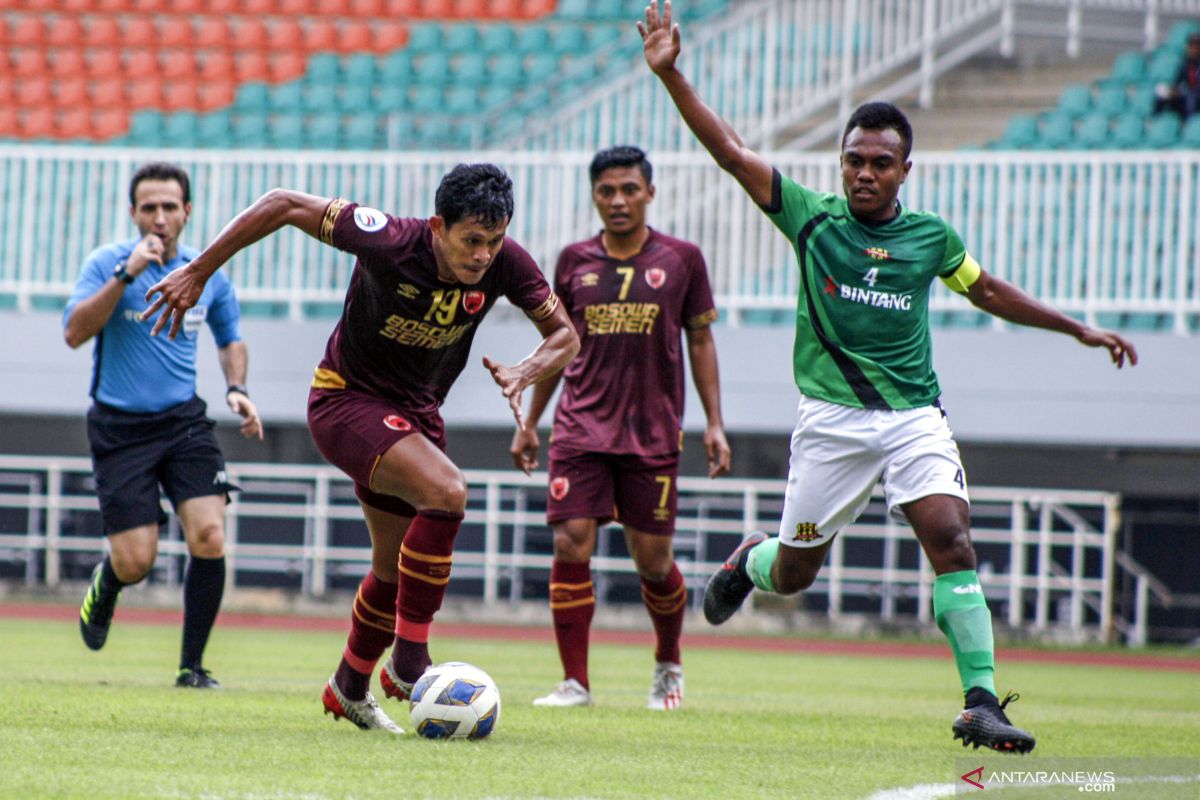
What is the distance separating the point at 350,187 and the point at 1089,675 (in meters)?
8.46

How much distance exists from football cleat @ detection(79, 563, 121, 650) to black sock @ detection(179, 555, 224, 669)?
0.39 meters

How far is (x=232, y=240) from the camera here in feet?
17.9

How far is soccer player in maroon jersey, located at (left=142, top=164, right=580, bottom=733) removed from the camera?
215 inches

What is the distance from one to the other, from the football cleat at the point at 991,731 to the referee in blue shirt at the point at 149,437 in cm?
374

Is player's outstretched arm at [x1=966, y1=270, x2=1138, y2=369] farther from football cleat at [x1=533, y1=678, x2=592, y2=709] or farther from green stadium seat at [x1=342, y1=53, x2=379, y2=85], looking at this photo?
green stadium seat at [x1=342, y1=53, x2=379, y2=85]

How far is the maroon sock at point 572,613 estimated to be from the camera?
7625 millimetres

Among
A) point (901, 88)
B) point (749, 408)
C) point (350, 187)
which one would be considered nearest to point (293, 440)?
point (350, 187)

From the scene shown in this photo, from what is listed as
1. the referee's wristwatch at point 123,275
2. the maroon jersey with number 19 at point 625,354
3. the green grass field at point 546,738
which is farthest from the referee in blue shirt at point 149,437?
the maroon jersey with number 19 at point 625,354

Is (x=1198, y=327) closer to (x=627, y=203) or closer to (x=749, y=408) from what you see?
(x=749, y=408)

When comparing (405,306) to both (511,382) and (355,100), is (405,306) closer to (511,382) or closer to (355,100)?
(511,382)

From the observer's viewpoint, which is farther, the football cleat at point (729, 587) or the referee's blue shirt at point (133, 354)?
the referee's blue shirt at point (133, 354)

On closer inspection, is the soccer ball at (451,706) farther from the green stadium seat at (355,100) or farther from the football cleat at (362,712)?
the green stadium seat at (355,100)

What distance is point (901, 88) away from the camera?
1878 centimetres

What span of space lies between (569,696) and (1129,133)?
12.0 metres
